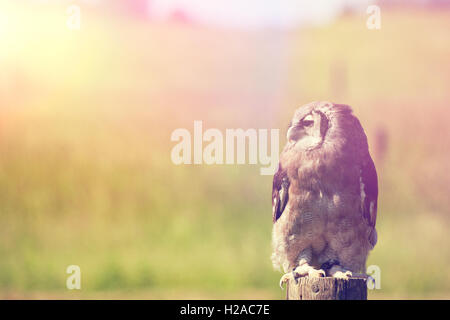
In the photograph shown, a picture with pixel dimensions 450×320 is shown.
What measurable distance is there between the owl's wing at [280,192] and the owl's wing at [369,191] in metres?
0.37

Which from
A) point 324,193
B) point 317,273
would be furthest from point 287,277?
point 324,193

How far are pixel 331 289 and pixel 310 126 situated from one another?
0.78m

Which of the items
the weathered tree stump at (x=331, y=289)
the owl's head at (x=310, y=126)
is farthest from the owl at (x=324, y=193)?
the weathered tree stump at (x=331, y=289)

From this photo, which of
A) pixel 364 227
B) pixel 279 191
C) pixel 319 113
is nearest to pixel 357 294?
pixel 364 227

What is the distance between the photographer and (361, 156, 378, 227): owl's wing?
8.65 ft

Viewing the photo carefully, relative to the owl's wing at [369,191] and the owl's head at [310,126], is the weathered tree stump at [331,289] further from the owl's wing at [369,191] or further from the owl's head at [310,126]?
the owl's head at [310,126]

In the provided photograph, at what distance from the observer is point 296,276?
2.49 m

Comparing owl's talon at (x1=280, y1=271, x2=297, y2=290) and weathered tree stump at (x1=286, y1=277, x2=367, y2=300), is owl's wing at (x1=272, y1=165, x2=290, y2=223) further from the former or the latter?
weathered tree stump at (x1=286, y1=277, x2=367, y2=300)

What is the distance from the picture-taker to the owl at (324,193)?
2.53m

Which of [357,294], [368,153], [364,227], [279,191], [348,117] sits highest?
[348,117]

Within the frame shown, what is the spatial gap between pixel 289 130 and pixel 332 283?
0.76 metres

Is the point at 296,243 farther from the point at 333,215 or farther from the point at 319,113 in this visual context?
the point at 319,113

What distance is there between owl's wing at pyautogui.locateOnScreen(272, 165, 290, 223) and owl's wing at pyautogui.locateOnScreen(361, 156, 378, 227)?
1.23 ft

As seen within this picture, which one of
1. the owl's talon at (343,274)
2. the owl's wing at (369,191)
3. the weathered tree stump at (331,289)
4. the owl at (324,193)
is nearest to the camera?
the weathered tree stump at (331,289)
